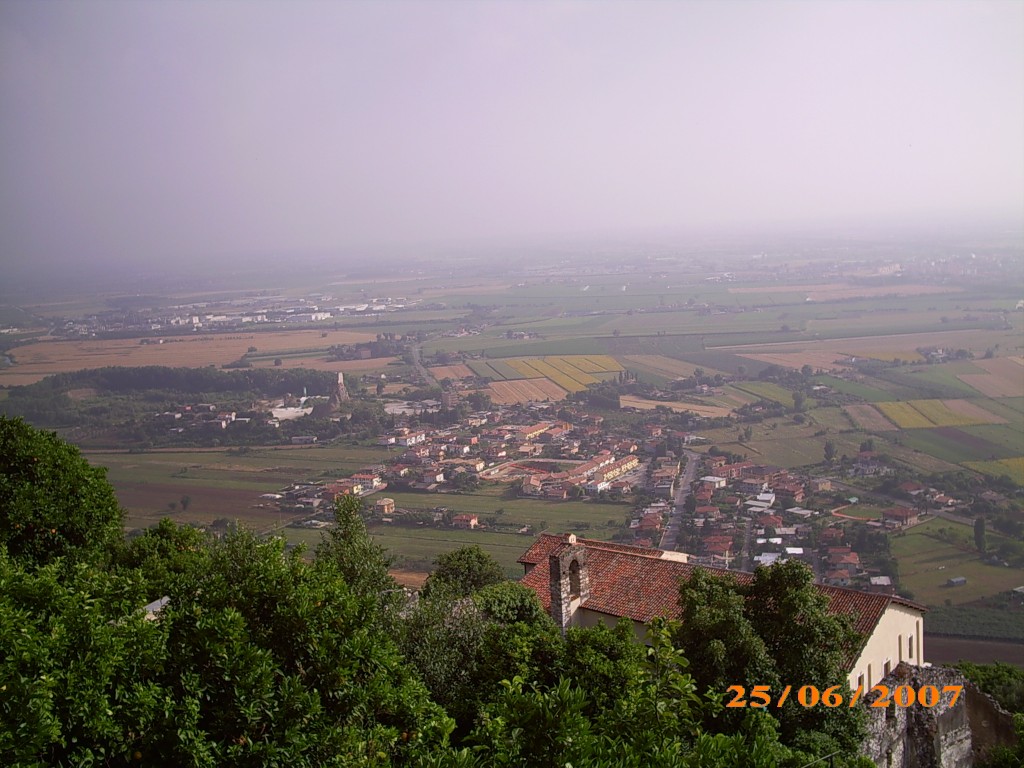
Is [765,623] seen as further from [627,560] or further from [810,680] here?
[627,560]

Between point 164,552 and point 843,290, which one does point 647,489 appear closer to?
point 164,552

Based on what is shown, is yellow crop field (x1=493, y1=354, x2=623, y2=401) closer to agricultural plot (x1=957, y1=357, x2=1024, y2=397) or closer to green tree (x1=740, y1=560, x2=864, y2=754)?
agricultural plot (x1=957, y1=357, x2=1024, y2=397)

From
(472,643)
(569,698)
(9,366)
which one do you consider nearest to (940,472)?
(472,643)

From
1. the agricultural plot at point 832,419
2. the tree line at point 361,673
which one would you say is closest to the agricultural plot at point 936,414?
the agricultural plot at point 832,419

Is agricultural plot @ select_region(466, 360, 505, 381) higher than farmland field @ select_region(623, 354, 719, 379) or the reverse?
higher

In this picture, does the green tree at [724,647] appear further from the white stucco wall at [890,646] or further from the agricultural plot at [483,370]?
the agricultural plot at [483,370]

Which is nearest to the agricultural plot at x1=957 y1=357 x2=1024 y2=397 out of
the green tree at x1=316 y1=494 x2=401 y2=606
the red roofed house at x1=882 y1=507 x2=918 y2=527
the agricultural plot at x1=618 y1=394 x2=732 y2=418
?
the agricultural plot at x1=618 y1=394 x2=732 y2=418
